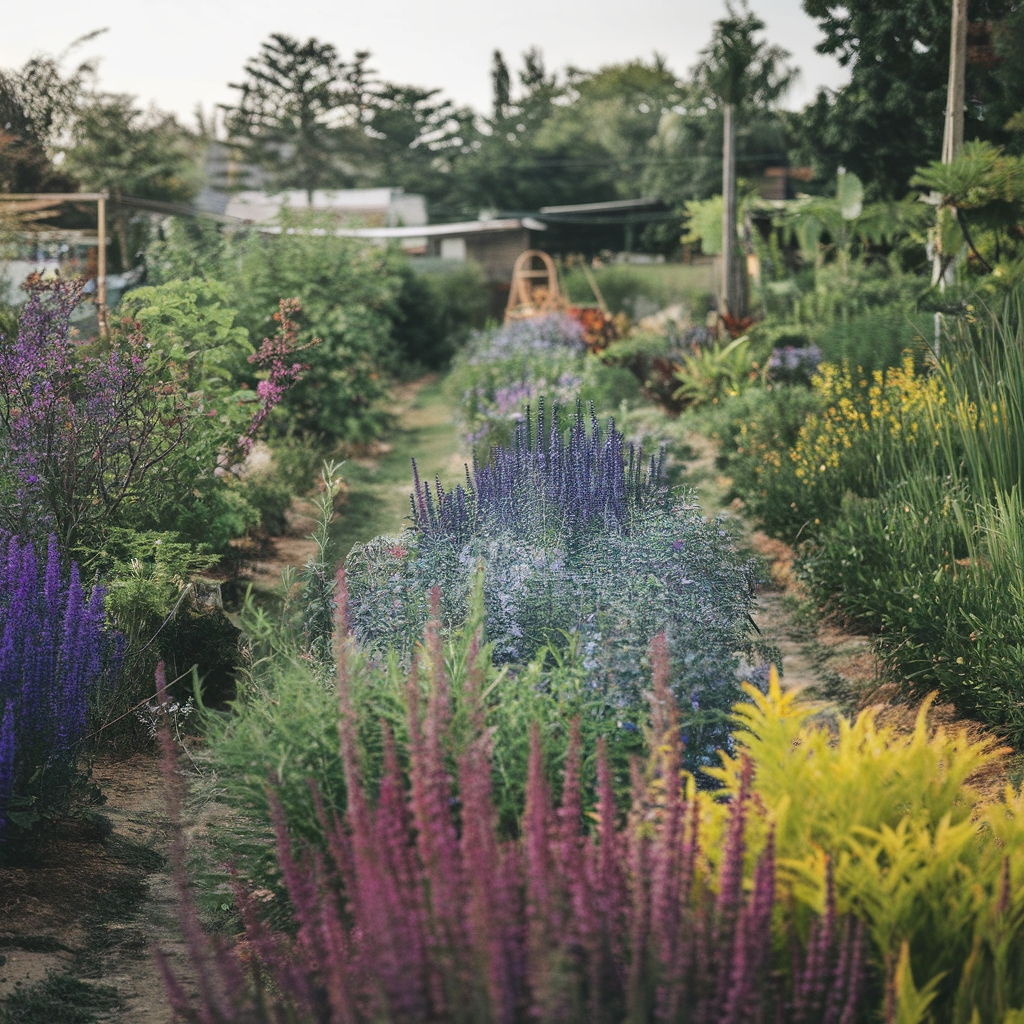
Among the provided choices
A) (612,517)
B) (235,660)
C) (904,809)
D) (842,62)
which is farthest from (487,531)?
(842,62)

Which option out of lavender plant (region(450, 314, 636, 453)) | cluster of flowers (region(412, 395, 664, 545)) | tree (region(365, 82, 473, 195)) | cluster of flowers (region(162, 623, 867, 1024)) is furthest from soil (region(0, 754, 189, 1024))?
tree (region(365, 82, 473, 195))

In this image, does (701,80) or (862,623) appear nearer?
(862,623)

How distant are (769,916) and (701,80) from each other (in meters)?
44.6

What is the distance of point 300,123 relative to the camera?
2013 inches

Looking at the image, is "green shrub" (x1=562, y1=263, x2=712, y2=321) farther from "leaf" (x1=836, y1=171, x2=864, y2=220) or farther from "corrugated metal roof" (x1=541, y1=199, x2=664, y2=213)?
"corrugated metal roof" (x1=541, y1=199, x2=664, y2=213)

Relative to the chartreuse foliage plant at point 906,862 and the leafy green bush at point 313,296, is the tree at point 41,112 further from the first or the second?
the chartreuse foliage plant at point 906,862

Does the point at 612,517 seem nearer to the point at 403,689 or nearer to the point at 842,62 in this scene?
the point at 403,689

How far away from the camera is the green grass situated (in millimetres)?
8594

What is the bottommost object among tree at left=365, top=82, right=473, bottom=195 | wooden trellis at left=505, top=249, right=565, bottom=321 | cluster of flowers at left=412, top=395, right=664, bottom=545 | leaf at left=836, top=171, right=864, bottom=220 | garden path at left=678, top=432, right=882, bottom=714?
garden path at left=678, top=432, right=882, bottom=714

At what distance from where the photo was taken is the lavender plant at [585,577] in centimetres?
348

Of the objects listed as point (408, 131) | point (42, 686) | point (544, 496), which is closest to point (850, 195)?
point (544, 496)

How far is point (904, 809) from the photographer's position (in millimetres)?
2668

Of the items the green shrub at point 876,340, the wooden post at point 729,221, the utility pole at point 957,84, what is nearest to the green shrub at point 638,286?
the wooden post at point 729,221

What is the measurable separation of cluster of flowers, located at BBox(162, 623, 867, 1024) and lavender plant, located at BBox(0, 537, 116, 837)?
1388 mm
